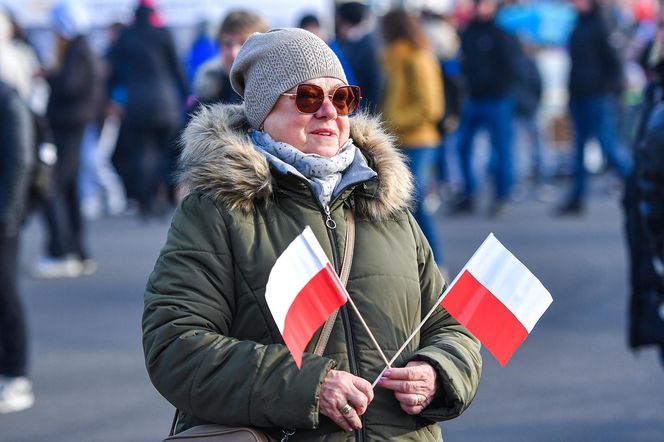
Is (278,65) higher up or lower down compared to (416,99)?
higher up

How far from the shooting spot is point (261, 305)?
2.97 metres

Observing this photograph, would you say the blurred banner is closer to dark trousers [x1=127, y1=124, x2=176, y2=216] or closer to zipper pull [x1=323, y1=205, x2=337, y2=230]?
dark trousers [x1=127, y1=124, x2=176, y2=216]

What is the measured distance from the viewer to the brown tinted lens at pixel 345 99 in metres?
3.17

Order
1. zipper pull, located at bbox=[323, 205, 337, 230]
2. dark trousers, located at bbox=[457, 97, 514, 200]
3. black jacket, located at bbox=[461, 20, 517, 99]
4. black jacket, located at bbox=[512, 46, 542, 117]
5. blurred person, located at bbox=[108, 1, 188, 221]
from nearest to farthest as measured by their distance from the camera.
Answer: zipper pull, located at bbox=[323, 205, 337, 230]
blurred person, located at bbox=[108, 1, 188, 221]
black jacket, located at bbox=[461, 20, 517, 99]
dark trousers, located at bbox=[457, 97, 514, 200]
black jacket, located at bbox=[512, 46, 542, 117]

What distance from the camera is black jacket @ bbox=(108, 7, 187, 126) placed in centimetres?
1222

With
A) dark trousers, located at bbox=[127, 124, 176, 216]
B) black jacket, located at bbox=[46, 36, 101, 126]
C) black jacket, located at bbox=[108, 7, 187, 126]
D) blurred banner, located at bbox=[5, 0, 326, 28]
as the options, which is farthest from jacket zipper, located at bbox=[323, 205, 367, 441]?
blurred banner, located at bbox=[5, 0, 326, 28]

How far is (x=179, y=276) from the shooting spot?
295 centimetres

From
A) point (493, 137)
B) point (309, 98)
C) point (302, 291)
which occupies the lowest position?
point (493, 137)

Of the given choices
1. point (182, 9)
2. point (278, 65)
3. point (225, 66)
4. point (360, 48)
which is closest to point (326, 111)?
point (278, 65)

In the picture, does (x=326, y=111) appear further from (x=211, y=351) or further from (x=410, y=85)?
(x=410, y=85)

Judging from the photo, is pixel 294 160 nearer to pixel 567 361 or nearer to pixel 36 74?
pixel 567 361

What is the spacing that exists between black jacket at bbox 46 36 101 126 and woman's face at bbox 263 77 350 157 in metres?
7.98

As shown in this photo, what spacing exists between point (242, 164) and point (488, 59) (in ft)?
33.5

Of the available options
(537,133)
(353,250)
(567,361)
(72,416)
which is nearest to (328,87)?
(353,250)
